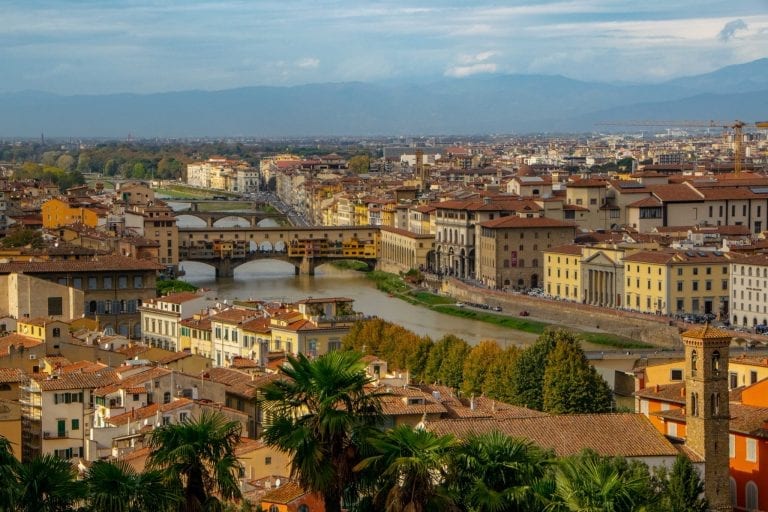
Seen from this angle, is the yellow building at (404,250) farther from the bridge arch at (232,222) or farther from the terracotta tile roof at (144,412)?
the terracotta tile roof at (144,412)

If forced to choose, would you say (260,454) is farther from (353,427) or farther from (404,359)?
(404,359)

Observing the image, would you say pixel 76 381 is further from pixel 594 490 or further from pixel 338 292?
pixel 338 292

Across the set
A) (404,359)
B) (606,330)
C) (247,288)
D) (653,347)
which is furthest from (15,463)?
(247,288)

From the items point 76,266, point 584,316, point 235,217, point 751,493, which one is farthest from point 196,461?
point 235,217

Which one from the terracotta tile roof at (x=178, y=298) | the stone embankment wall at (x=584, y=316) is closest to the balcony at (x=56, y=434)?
the terracotta tile roof at (x=178, y=298)

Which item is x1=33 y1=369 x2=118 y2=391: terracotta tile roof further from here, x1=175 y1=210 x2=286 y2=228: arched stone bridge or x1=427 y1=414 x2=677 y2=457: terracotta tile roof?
x1=175 y1=210 x2=286 y2=228: arched stone bridge

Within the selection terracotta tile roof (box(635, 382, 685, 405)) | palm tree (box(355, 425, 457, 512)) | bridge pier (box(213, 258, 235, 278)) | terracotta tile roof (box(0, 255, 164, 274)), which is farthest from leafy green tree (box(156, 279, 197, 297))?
palm tree (box(355, 425, 457, 512))
